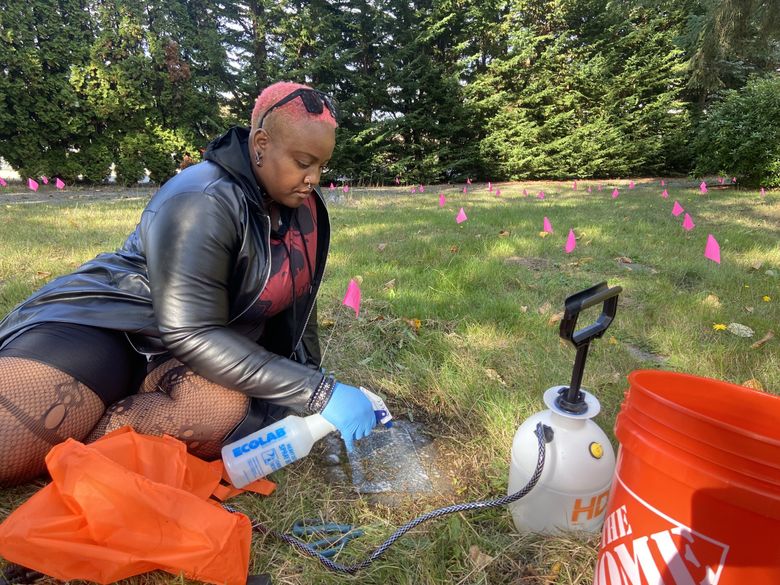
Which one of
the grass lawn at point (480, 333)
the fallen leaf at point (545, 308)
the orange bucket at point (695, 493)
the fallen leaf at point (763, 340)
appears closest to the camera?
the orange bucket at point (695, 493)

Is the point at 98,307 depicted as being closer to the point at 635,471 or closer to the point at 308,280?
the point at 308,280

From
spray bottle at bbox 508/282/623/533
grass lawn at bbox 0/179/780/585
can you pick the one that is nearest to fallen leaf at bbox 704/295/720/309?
grass lawn at bbox 0/179/780/585

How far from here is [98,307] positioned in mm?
1543

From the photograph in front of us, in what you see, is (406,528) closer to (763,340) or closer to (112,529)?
(112,529)

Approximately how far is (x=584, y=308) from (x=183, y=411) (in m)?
1.26

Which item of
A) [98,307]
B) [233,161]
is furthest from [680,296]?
[98,307]

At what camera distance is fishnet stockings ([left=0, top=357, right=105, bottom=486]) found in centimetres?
127

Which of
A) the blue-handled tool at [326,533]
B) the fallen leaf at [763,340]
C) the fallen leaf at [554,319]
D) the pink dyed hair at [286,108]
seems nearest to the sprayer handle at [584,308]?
the blue-handled tool at [326,533]

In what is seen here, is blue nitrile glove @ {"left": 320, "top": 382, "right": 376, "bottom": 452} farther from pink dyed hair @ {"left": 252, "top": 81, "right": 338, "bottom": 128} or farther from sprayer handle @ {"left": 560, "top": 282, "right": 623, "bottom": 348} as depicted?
pink dyed hair @ {"left": 252, "top": 81, "right": 338, "bottom": 128}

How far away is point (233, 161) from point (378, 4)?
1430 centimetres

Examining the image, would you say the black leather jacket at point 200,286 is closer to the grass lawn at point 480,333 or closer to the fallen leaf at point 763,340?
the grass lawn at point 480,333

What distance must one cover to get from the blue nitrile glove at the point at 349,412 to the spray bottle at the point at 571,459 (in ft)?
1.48

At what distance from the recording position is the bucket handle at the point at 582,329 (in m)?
1.03

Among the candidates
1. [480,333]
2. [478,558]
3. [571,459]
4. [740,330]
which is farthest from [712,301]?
[478,558]
